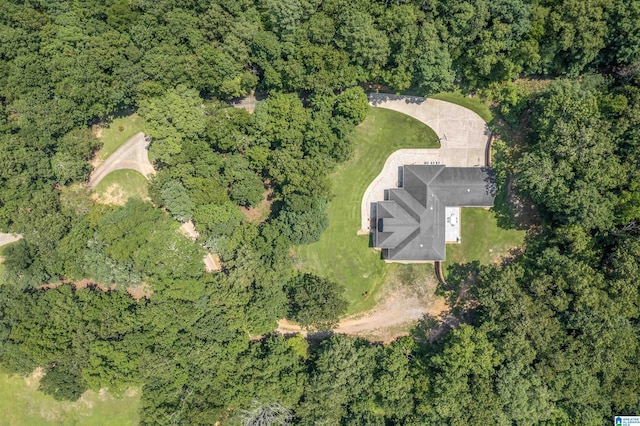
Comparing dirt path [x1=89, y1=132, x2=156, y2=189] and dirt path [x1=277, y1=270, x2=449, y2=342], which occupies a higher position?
dirt path [x1=89, y1=132, x2=156, y2=189]

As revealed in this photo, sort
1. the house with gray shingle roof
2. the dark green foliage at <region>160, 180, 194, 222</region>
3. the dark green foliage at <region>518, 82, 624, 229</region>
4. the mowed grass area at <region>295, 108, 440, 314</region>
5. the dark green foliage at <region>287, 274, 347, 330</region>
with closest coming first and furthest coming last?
the dark green foliage at <region>518, 82, 624, 229</region>, the dark green foliage at <region>160, 180, 194, 222</region>, the dark green foliage at <region>287, 274, 347, 330</region>, the house with gray shingle roof, the mowed grass area at <region>295, 108, 440, 314</region>

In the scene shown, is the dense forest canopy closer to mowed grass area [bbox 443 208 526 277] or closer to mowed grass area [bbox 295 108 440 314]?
mowed grass area [bbox 443 208 526 277]

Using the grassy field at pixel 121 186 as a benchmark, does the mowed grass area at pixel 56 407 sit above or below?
below

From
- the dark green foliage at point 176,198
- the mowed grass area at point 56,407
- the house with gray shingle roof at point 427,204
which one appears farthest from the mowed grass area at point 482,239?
the mowed grass area at point 56,407

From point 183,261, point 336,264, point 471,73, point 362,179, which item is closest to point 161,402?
point 183,261

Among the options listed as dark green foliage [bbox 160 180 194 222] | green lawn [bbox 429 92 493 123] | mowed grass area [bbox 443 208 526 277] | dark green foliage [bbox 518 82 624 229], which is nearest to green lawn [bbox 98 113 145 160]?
dark green foliage [bbox 160 180 194 222]

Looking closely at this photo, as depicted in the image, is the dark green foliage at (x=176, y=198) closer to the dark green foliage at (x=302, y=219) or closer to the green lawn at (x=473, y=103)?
the dark green foliage at (x=302, y=219)
